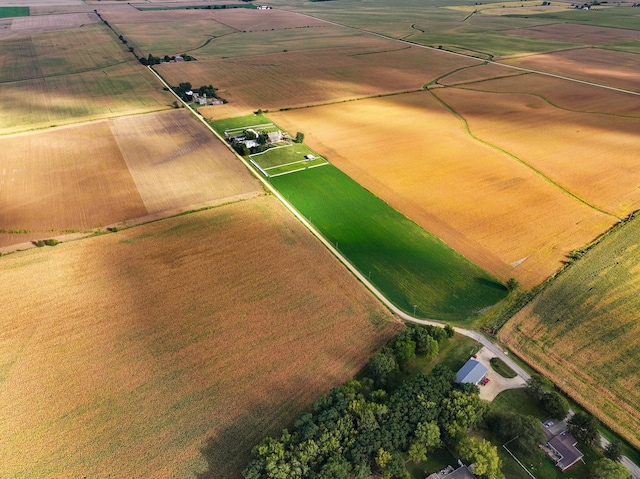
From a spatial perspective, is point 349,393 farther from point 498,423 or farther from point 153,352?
point 153,352

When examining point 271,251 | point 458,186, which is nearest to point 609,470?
point 271,251

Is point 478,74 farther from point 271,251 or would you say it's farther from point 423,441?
point 423,441

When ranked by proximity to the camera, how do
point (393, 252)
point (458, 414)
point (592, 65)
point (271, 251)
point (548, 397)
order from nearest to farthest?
point (458, 414) < point (548, 397) < point (271, 251) < point (393, 252) < point (592, 65)

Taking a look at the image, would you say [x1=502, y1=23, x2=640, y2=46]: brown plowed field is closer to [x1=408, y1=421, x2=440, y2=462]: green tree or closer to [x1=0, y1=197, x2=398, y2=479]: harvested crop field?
[x1=0, y1=197, x2=398, y2=479]: harvested crop field

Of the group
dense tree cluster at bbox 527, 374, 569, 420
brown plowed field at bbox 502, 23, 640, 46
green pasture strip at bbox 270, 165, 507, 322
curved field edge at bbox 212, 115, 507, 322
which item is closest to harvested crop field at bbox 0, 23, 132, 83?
curved field edge at bbox 212, 115, 507, 322

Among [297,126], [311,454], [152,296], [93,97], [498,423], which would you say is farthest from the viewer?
[93,97]

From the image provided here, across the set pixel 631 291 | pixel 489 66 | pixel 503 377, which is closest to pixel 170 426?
pixel 503 377
